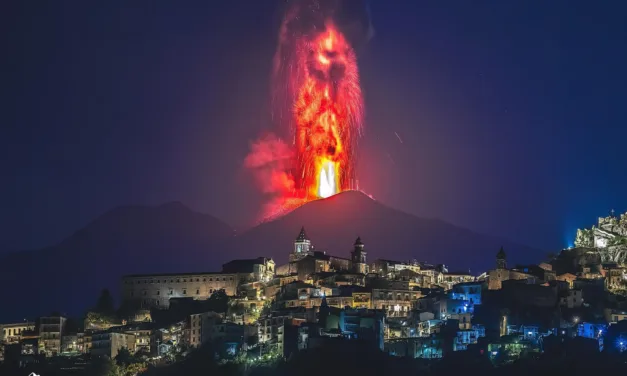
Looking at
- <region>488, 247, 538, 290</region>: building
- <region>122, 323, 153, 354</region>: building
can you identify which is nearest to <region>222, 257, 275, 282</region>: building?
<region>122, 323, 153, 354</region>: building

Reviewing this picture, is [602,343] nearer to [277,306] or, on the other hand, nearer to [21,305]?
[277,306]

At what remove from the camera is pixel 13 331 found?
272 ft

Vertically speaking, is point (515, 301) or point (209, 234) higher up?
point (209, 234)

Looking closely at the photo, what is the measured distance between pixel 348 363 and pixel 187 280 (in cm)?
3138

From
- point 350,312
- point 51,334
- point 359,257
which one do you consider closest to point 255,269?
point 359,257

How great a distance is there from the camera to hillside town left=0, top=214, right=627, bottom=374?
64.1 m

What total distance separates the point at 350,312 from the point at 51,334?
25.2 metres

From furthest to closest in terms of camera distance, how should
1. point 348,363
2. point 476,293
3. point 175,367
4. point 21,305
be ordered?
point 21,305 < point 476,293 < point 175,367 < point 348,363

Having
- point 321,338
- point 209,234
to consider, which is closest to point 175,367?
point 321,338

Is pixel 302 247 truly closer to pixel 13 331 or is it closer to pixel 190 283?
pixel 190 283

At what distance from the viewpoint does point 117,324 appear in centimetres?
8256

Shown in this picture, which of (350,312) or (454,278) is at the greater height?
(454,278)

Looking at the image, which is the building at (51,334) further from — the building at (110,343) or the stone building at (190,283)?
the stone building at (190,283)

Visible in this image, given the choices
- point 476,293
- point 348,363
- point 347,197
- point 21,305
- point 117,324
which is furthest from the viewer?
point 21,305
